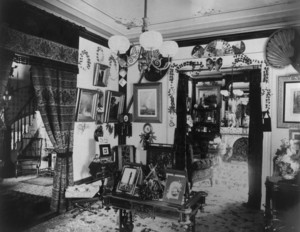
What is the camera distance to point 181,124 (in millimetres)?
5383

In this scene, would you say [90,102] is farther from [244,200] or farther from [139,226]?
[244,200]

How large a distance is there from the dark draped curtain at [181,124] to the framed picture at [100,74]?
1.58 m

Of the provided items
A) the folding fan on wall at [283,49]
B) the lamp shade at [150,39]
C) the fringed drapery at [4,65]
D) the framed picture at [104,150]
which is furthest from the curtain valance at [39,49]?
the folding fan on wall at [283,49]

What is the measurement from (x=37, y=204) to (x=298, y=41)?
5.30 m

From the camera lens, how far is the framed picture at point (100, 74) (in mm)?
5191

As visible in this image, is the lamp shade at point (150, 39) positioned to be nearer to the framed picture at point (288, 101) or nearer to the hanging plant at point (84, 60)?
the hanging plant at point (84, 60)

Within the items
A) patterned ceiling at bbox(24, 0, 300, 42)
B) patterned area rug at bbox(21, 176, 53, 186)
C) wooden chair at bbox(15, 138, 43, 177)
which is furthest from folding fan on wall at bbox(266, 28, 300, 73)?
wooden chair at bbox(15, 138, 43, 177)

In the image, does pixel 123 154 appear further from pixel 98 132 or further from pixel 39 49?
pixel 39 49

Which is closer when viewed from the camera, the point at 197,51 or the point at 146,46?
the point at 146,46

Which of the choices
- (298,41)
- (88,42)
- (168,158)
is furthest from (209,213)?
(88,42)

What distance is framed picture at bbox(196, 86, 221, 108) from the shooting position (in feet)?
25.1

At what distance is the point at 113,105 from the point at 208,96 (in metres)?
3.31

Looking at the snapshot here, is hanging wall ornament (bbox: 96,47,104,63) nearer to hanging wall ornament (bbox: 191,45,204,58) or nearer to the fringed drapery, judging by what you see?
hanging wall ornament (bbox: 191,45,204,58)

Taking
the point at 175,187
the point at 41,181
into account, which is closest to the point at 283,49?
the point at 175,187
